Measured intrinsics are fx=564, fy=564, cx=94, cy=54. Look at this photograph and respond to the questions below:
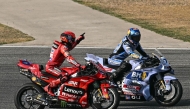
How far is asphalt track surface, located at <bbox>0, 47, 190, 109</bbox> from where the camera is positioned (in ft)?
40.8

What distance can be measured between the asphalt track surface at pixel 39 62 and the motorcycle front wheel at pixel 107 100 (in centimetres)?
101

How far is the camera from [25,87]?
37.5 feet

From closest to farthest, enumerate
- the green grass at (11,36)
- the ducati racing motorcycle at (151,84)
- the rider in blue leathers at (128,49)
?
the ducati racing motorcycle at (151,84), the rider in blue leathers at (128,49), the green grass at (11,36)

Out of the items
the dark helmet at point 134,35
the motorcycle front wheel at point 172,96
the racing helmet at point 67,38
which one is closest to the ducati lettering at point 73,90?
the racing helmet at point 67,38

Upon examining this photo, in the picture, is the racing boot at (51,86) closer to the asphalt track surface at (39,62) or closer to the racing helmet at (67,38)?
the racing helmet at (67,38)

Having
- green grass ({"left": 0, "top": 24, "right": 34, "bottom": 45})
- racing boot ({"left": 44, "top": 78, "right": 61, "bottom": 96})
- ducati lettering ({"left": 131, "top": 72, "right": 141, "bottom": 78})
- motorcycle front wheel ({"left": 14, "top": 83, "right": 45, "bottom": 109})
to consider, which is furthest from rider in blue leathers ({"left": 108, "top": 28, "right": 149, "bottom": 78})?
green grass ({"left": 0, "top": 24, "right": 34, "bottom": 45})

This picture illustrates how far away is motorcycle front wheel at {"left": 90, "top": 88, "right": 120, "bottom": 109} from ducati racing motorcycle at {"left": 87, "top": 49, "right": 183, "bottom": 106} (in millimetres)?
977

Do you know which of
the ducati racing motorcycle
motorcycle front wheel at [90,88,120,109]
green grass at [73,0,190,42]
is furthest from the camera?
green grass at [73,0,190,42]

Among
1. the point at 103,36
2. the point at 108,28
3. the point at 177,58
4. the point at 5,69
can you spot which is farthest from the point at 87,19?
the point at 5,69

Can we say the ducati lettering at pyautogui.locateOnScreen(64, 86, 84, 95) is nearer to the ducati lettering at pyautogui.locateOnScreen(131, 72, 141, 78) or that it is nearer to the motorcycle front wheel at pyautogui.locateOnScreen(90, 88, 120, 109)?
the motorcycle front wheel at pyautogui.locateOnScreen(90, 88, 120, 109)

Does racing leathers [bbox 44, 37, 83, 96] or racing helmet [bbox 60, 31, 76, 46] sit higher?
racing helmet [bbox 60, 31, 76, 46]

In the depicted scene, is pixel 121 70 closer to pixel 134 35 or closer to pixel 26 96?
pixel 134 35

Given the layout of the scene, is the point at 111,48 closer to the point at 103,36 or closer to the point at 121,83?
the point at 103,36

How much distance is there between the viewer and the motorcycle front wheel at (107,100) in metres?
11.1
